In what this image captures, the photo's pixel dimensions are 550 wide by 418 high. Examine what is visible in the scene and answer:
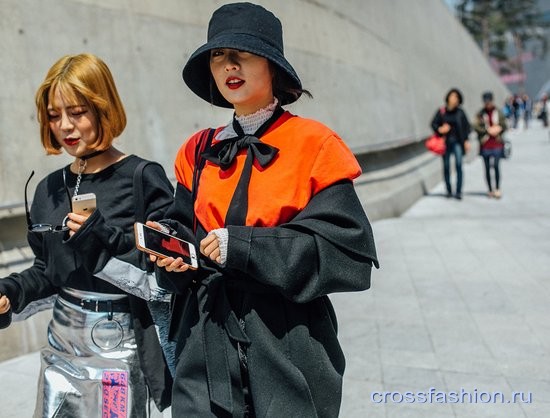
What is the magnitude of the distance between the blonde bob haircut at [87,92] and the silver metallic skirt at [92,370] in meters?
0.59

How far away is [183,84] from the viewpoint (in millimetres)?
5359

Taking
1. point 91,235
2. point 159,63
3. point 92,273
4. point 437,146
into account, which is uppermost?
point 159,63

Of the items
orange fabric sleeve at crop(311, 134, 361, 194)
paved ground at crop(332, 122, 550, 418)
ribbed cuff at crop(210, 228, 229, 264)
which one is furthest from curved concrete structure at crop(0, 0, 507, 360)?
orange fabric sleeve at crop(311, 134, 361, 194)

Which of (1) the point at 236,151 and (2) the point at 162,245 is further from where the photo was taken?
(1) the point at 236,151

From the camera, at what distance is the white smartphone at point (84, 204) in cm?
181

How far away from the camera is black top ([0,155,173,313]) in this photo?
1888 mm

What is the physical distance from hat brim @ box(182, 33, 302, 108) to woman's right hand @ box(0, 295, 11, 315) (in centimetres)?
96

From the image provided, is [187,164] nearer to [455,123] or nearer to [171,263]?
[171,263]

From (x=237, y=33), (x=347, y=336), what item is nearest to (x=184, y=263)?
(x=237, y=33)

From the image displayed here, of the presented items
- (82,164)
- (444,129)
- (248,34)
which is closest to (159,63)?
(82,164)

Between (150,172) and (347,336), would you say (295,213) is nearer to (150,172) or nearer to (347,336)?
(150,172)

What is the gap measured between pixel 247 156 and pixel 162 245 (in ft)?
1.16

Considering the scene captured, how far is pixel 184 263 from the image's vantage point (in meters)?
1.62

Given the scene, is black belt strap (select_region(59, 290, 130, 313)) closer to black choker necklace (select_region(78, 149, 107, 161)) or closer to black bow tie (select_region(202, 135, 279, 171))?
black choker necklace (select_region(78, 149, 107, 161))
